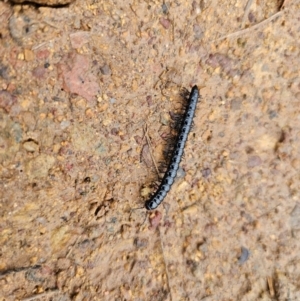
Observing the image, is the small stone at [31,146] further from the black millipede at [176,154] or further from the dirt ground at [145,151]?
the black millipede at [176,154]

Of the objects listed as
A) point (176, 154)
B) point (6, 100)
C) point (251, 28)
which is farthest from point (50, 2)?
point (251, 28)

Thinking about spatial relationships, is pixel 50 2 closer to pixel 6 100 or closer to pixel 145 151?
pixel 6 100

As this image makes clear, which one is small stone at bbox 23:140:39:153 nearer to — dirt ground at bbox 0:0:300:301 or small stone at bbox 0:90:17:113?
dirt ground at bbox 0:0:300:301

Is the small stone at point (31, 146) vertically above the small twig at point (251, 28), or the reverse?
the small twig at point (251, 28)

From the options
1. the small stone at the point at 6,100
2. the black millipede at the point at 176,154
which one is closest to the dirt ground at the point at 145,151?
the small stone at the point at 6,100

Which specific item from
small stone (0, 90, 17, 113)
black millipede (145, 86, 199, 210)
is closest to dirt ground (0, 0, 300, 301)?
small stone (0, 90, 17, 113)

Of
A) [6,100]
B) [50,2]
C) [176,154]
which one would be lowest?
[176,154]

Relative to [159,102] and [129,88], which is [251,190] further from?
[129,88]

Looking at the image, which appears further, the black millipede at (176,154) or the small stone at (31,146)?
the black millipede at (176,154)
